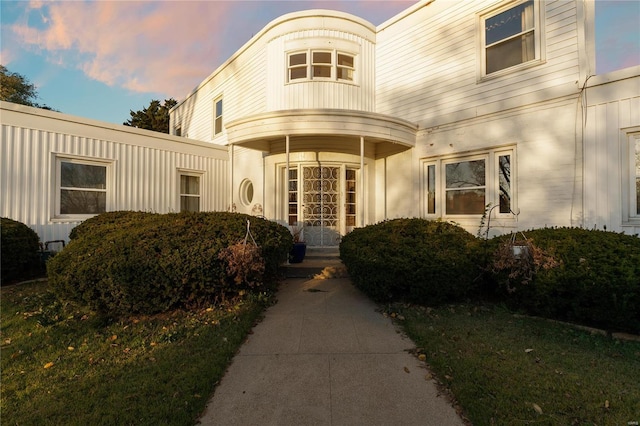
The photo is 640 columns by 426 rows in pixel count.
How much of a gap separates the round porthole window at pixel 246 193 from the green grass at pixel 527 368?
729 centimetres

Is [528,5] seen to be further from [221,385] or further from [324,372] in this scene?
[221,385]

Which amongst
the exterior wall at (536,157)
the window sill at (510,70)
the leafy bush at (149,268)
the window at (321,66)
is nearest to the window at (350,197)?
the exterior wall at (536,157)

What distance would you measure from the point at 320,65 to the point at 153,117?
24.0 metres

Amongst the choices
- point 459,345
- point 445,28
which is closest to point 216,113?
point 445,28

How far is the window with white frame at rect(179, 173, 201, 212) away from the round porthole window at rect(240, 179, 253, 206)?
4.62 feet

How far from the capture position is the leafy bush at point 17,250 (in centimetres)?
590

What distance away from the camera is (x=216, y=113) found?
42.3 ft

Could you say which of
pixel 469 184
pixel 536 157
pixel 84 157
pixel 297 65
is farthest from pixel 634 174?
pixel 84 157

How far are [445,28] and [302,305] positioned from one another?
7780 millimetres

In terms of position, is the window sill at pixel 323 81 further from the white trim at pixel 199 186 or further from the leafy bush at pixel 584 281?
the leafy bush at pixel 584 281

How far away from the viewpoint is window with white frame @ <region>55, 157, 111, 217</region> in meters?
7.60

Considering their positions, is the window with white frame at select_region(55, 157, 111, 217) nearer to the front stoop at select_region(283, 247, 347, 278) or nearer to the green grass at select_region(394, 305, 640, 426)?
the front stoop at select_region(283, 247, 347, 278)

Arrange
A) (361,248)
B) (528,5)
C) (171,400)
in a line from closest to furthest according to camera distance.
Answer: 1. (171,400)
2. (361,248)
3. (528,5)

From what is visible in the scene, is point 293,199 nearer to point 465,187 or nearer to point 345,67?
point 345,67
